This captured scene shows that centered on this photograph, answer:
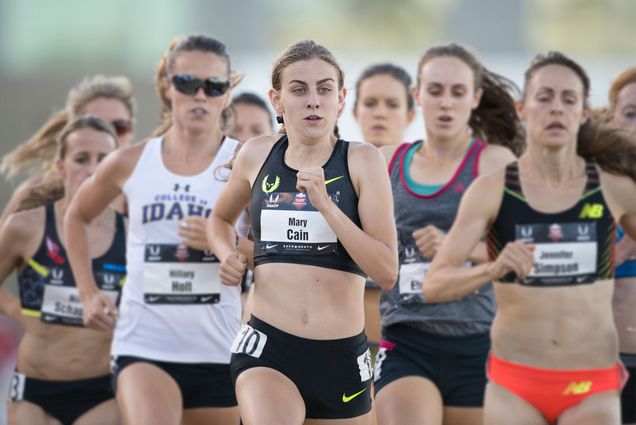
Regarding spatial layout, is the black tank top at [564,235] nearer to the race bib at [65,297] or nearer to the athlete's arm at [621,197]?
the athlete's arm at [621,197]

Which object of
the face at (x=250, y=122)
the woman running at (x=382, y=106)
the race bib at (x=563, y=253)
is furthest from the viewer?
the face at (x=250, y=122)

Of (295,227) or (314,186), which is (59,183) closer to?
(295,227)

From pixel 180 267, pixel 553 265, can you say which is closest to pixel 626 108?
pixel 553 265

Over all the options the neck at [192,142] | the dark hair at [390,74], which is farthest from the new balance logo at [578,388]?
the dark hair at [390,74]

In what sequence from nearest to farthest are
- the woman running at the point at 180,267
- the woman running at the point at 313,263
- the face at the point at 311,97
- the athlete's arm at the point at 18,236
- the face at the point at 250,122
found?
the woman running at the point at 313,263 → the face at the point at 311,97 → the woman running at the point at 180,267 → the athlete's arm at the point at 18,236 → the face at the point at 250,122

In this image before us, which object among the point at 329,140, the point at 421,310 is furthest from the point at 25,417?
the point at 329,140

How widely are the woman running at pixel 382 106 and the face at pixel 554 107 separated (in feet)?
5.96

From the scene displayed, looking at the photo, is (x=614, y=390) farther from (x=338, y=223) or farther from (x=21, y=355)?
(x=21, y=355)

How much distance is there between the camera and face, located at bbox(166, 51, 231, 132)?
21.3 ft

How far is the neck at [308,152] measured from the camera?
523 centimetres

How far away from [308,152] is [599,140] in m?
1.59

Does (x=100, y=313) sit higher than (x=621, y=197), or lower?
lower

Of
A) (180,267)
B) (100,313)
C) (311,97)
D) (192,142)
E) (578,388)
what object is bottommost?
(578,388)

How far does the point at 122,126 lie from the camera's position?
28.8 feet
